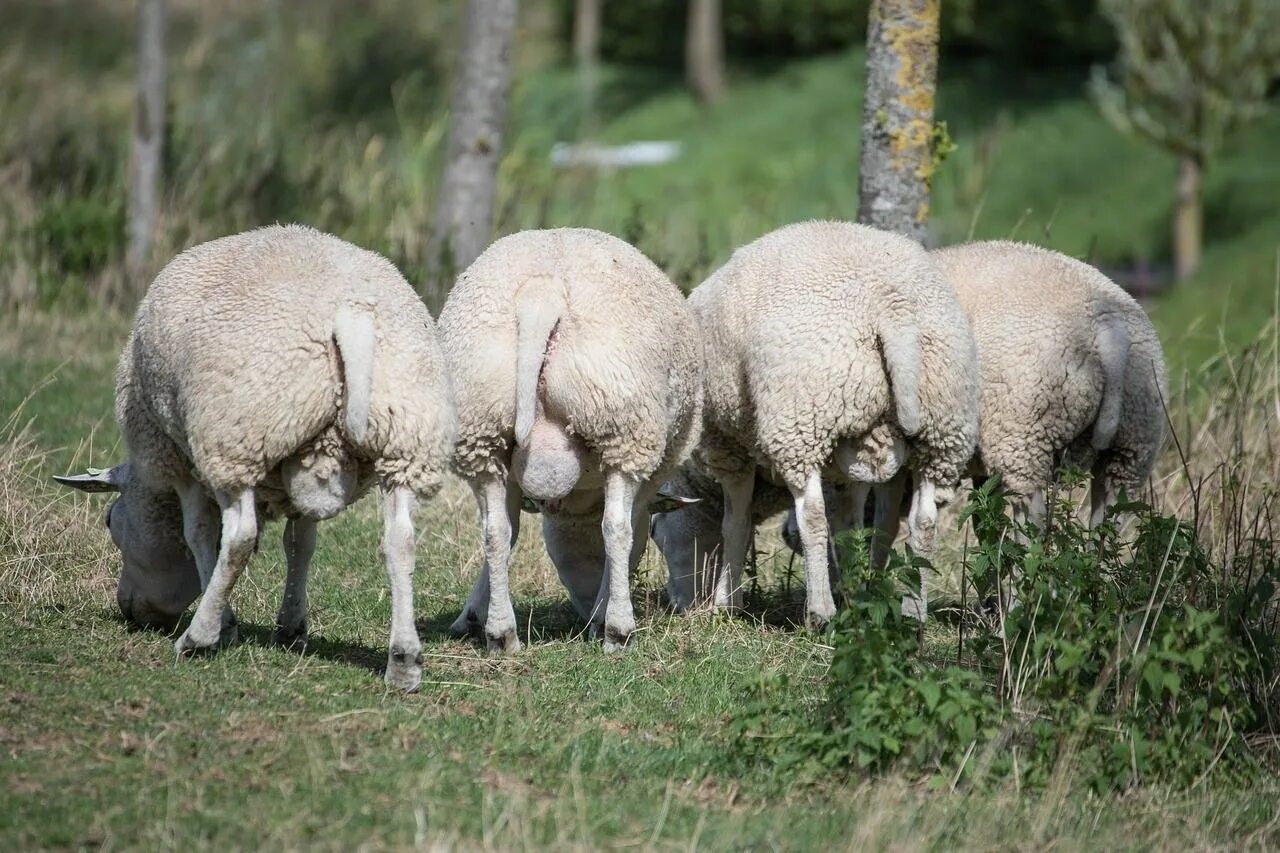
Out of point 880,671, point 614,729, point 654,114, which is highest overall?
point 880,671

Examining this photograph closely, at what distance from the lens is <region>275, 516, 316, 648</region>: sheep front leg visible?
5.73 m

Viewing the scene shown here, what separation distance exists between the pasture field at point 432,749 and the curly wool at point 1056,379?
618 mm

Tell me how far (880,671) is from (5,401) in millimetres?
5599

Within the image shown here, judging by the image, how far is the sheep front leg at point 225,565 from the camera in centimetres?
514

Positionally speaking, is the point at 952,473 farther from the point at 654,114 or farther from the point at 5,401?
the point at 654,114

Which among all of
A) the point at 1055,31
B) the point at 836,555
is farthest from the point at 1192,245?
the point at 836,555

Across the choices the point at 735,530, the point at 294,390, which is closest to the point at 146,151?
the point at 735,530

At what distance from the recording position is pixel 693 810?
14.2 ft

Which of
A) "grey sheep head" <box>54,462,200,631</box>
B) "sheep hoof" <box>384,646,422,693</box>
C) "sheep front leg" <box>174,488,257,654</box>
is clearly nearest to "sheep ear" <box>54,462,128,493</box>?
"grey sheep head" <box>54,462,200,631</box>

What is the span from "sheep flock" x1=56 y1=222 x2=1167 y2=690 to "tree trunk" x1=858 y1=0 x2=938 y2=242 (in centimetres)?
92

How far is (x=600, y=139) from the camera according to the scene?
A: 24.5m

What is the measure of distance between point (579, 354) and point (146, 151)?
23.1ft

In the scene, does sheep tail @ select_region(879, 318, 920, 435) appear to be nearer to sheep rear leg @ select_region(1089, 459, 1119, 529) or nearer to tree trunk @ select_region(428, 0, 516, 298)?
sheep rear leg @ select_region(1089, 459, 1119, 529)

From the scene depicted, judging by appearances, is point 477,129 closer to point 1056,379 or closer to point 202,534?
point 1056,379
